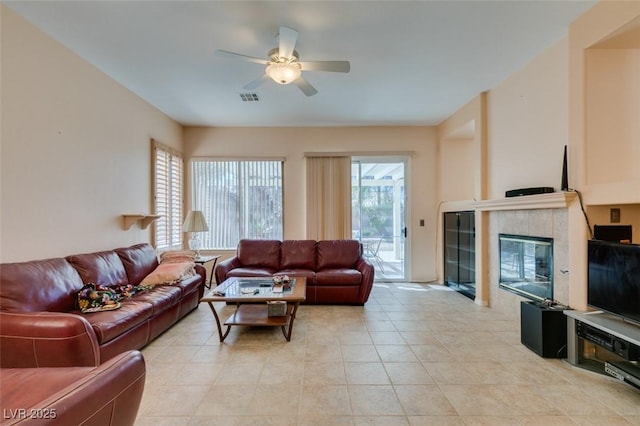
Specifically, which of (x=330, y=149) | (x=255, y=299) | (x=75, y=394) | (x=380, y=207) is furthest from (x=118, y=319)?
(x=380, y=207)

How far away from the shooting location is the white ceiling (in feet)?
7.43

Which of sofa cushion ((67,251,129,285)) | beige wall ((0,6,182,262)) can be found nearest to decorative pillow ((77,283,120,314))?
sofa cushion ((67,251,129,285))

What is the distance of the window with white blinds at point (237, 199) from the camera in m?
5.33

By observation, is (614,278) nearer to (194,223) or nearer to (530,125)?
(530,125)

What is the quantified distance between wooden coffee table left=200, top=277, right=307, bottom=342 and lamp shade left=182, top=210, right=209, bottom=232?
156 centimetres

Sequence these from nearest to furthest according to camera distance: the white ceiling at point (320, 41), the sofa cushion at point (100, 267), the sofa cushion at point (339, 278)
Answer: the white ceiling at point (320, 41) → the sofa cushion at point (100, 267) → the sofa cushion at point (339, 278)

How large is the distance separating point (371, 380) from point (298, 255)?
2.59m

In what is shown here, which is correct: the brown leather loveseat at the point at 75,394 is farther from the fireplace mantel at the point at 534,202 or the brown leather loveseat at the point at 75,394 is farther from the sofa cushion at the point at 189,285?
the fireplace mantel at the point at 534,202

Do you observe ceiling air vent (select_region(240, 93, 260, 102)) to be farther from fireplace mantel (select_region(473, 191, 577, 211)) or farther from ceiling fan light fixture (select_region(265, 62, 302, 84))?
fireplace mantel (select_region(473, 191, 577, 211))

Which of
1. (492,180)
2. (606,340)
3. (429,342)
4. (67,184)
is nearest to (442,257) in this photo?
(492,180)

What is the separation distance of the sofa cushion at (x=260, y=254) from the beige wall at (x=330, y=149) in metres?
0.69

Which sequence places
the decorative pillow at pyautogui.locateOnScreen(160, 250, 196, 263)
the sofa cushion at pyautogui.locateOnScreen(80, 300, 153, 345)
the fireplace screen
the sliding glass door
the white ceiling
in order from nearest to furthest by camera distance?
the sofa cushion at pyautogui.locateOnScreen(80, 300, 153, 345) < the white ceiling < the fireplace screen < the decorative pillow at pyautogui.locateOnScreen(160, 250, 196, 263) < the sliding glass door

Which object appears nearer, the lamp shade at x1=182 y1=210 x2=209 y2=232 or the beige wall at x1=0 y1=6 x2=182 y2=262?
the beige wall at x1=0 y1=6 x2=182 y2=262

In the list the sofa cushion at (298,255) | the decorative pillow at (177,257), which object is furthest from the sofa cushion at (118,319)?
the sofa cushion at (298,255)
